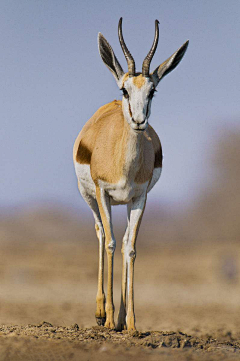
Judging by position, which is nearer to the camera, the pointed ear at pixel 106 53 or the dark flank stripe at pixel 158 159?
the pointed ear at pixel 106 53

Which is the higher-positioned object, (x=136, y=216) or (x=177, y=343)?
(x=136, y=216)

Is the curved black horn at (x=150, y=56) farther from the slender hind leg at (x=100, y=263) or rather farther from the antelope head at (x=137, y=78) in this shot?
the slender hind leg at (x=100, y=263)

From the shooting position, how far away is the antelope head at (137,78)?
27.7 feet

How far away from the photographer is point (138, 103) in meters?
8.46

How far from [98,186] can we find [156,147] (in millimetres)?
1864

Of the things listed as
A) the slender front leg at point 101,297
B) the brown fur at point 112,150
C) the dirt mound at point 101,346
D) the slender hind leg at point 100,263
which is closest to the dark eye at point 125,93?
the brown fur at point 112,150

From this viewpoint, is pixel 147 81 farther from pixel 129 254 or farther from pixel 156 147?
pixel 129 254

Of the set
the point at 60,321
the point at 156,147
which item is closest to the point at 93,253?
the point at 60,321

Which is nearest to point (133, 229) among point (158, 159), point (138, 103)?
point (158, 159)

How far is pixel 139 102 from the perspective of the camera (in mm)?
8469

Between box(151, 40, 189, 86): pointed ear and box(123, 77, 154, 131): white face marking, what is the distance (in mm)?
461

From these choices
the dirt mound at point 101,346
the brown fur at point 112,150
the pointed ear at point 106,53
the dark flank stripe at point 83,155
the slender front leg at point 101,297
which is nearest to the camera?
the dirt mound at point 101,346

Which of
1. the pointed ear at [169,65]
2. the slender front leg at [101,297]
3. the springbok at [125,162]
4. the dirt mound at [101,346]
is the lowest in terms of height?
the dirt mound at [101,346]

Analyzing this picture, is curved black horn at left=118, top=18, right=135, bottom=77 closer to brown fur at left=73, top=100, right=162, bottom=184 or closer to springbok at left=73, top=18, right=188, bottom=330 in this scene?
springbok at left=73, top=18, right=188, bottom=330
